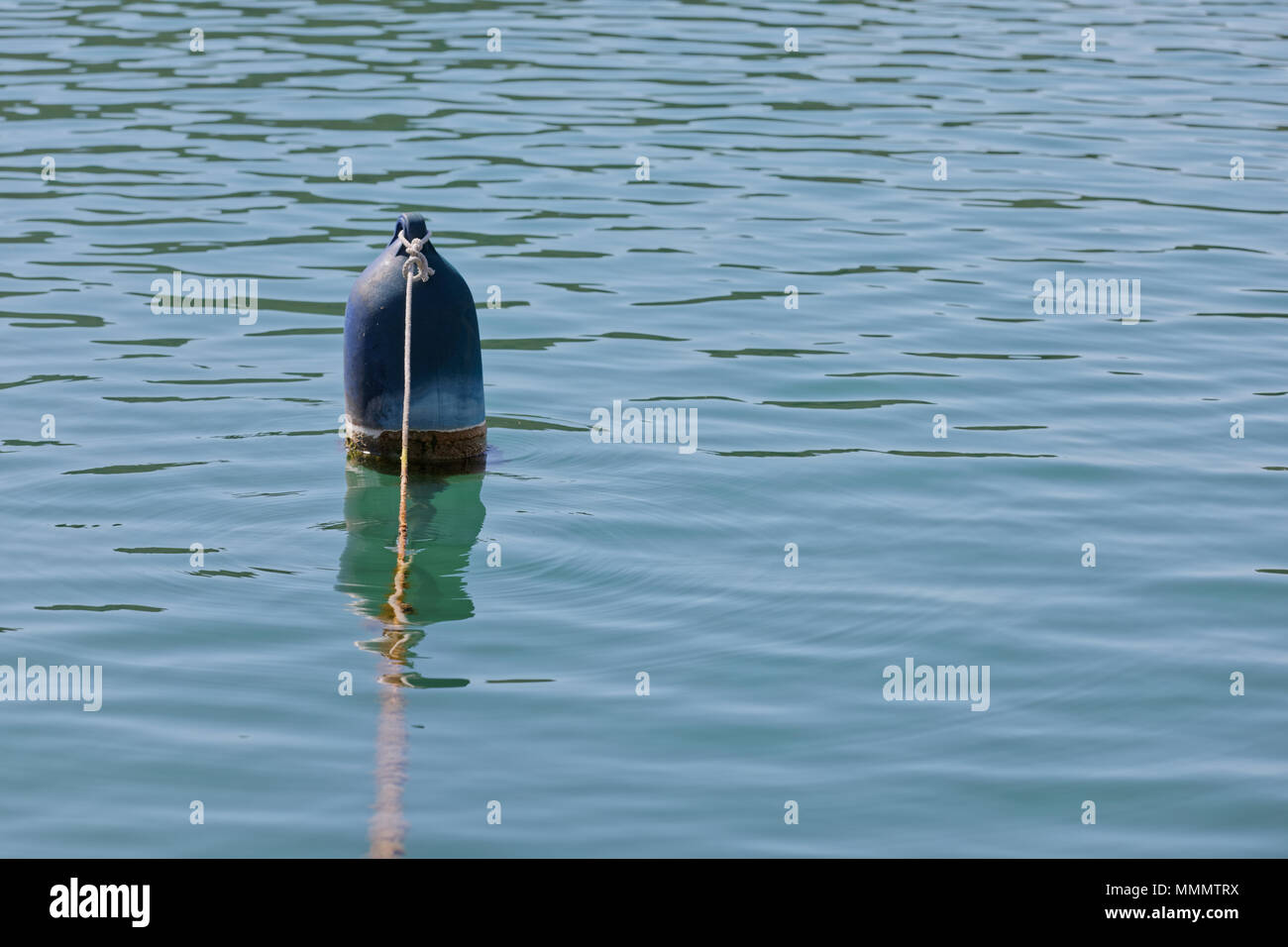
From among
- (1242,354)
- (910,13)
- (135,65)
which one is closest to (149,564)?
(1242,354)

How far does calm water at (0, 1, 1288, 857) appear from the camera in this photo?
6742 millimetres

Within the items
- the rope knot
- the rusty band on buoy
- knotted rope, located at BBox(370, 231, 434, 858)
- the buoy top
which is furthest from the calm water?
the buoy top

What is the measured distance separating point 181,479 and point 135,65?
507 inches

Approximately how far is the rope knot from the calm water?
120 centimetres

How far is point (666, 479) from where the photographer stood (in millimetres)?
9938

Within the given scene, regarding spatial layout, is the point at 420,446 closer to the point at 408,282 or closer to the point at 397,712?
the point at 408,282

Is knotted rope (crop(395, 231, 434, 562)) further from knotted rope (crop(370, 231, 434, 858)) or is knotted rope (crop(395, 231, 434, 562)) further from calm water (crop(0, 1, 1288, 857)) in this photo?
calm water (crop(0, 1, 1288, 857))

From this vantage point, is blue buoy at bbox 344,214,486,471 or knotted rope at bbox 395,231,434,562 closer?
knotted rope at bbox 395,231,434,562

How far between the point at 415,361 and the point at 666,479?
158 centimetres

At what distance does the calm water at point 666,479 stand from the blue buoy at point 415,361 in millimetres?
287

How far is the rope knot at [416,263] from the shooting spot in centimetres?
923

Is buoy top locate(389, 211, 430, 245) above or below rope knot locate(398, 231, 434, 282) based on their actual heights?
above

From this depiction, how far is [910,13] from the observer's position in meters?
25.6

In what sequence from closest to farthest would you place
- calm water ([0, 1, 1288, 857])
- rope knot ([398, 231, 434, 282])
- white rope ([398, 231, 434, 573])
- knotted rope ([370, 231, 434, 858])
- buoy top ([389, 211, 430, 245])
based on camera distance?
knotted rope ([370, 231, 434, 858]) → calm water ([0, 1, 1288, 857]) → white rope ([398, 231, 434, 573]) → rope knot ([398, 231, 434, 282]) → buoy top ([389, 211, 430, 245])
